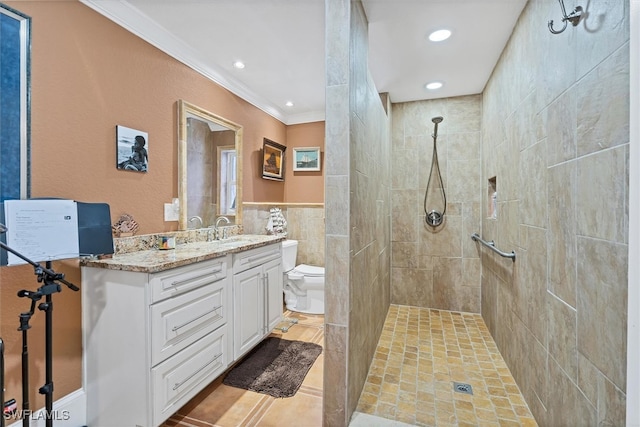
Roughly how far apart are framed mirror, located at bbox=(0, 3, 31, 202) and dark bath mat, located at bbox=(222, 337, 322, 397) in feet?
5.47

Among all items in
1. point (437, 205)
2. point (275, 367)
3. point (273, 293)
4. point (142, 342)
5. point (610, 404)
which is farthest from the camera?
point (437, 205)

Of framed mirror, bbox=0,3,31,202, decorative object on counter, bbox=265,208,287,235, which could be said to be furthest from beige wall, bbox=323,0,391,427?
decorative object on counter, bbox=265,208,287,235

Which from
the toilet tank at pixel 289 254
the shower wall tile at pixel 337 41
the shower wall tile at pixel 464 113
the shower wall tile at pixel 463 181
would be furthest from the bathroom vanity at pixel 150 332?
the shower wall tile at pixel 464 113

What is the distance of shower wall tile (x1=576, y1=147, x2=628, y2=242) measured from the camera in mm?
849

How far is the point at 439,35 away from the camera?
6.50 feet

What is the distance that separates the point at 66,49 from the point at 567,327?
2812 mm

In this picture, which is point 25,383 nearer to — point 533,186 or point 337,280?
point 337,280

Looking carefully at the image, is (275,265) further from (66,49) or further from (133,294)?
(66,49)

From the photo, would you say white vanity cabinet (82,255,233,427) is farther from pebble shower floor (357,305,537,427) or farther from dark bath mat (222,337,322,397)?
pebble shower floor (357,305,537,427)

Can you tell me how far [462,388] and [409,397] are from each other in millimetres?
385

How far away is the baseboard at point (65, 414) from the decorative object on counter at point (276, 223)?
7.00 feet

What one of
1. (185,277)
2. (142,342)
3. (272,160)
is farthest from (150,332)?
(272,160)

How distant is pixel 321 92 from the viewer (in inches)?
125

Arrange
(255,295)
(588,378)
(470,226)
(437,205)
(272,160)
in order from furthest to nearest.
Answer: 1. (272,160)
2. (437,205)
3. (470,226)
4. (255,295)
5. (588,378)
